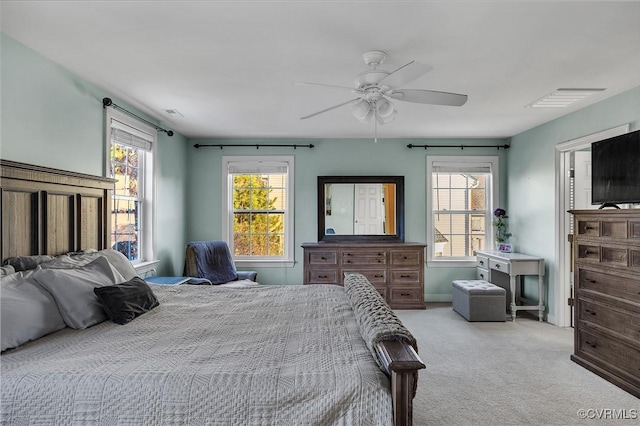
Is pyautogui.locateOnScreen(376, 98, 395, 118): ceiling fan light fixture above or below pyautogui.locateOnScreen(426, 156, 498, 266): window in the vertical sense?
above

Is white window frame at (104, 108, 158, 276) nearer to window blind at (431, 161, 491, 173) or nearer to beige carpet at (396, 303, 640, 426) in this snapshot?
beige carpet at (396, 303, 640, 426)

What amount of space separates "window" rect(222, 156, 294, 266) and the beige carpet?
251cm

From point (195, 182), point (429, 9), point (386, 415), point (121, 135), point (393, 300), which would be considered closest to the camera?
point (386, 415)

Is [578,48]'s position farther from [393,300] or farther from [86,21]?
[393,300]

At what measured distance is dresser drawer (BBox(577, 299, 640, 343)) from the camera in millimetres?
2908

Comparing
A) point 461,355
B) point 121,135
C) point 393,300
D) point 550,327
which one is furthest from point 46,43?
point 550,327

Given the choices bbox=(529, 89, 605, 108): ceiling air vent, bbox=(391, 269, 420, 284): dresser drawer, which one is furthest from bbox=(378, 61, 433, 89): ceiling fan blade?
bbox=(391, 269, 420, 284): dresser drawer

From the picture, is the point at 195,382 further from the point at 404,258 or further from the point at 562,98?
the point at 404,258

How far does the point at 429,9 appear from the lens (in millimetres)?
2146

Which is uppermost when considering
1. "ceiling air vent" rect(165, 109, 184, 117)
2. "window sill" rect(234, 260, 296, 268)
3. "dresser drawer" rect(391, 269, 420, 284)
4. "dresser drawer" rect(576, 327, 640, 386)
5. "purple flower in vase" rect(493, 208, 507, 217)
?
"ceiling air vent" rect(165, 109, 184, 117)

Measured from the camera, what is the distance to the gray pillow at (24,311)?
1.73 metres

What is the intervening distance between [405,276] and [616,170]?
9.10 feet

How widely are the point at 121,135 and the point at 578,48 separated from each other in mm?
3984

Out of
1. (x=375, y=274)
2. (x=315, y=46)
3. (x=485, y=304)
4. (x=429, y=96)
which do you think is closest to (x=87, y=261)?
(x=315, y=46)
